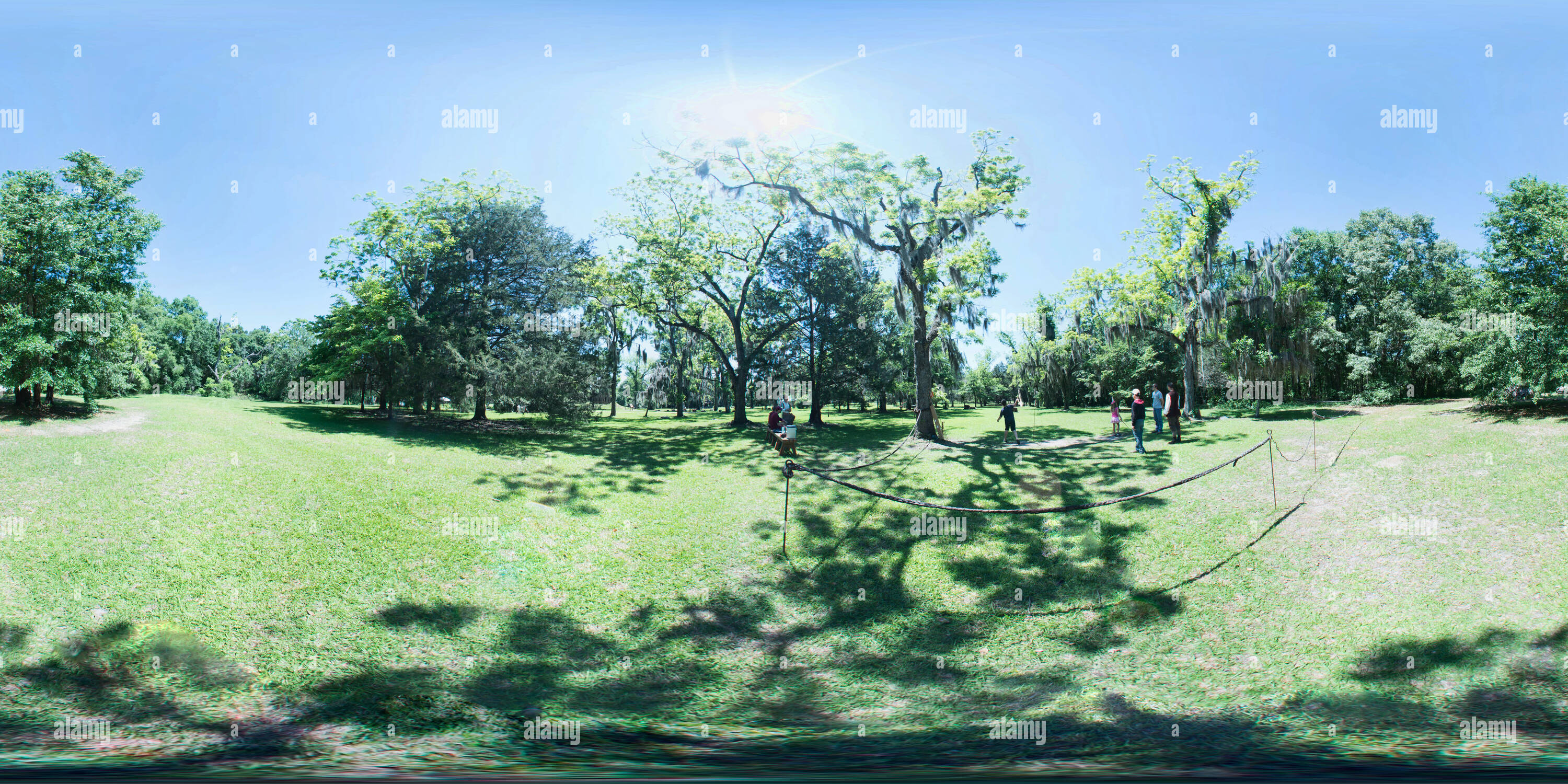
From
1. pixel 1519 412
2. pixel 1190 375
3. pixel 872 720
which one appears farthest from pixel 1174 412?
pixel 872 720

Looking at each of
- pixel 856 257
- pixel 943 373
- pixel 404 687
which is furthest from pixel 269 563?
pixel 943 373

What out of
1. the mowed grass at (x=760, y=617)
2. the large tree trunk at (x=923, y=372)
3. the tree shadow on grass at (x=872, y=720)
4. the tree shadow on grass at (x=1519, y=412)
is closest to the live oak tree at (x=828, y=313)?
the large tree trunk at (x=923, y=372)

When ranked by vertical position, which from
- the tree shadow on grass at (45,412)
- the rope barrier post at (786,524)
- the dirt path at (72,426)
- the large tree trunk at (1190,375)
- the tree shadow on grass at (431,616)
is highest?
the large tree trunk at (1190,375)

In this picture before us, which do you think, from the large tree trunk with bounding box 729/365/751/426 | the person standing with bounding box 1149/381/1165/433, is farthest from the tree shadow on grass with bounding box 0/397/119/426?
the person standing with bounding box 1149/381/1165/433

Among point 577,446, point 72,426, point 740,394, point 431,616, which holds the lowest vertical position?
point 431,616

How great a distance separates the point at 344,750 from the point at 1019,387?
65.6 metres

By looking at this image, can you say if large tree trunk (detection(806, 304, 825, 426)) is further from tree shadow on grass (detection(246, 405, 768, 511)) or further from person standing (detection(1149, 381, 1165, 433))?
person standing (detection(1149, 381, 1165, 433))

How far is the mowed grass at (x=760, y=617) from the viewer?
5070 millimetres

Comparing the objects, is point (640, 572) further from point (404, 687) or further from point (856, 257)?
point (856, 257)

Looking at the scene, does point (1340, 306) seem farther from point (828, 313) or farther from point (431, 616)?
point (431, 616)

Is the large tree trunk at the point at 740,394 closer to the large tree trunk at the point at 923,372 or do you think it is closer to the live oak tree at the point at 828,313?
the live oak tree at the point at 828,313

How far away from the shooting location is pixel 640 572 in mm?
9047

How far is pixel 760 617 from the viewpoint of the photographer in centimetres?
779

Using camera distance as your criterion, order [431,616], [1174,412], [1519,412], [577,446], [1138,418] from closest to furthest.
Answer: [431,616] → [1138,418] → [1519,412] → [1174,412] → [577,446]
